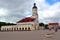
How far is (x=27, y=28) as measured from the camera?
3873 inches

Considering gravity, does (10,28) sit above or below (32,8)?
below

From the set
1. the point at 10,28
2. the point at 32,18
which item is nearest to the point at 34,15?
the point at 32,18

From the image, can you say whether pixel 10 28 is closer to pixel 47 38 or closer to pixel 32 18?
pixel 32 18

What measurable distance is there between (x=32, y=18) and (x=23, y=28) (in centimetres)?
1555

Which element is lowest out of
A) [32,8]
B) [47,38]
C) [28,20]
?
[47,38]

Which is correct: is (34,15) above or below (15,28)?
above

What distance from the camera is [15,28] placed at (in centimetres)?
10181

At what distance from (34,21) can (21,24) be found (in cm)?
1033

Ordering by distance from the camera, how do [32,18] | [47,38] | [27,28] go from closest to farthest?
1. [47,38]
2. [27,28]
3. [32,18]

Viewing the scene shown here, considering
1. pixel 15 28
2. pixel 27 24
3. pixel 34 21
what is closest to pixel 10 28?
pixel 15 28

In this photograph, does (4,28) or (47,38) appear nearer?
(47,38)

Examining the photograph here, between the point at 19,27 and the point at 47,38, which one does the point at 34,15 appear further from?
the point at 47,38

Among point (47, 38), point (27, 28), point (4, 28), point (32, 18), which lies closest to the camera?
point (47, 38)

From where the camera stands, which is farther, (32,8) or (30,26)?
(32,8)
